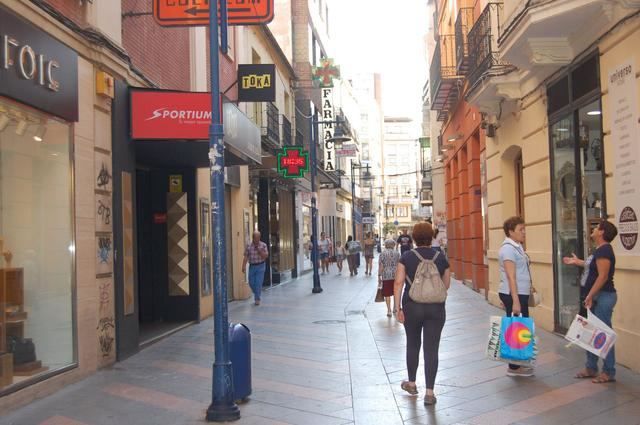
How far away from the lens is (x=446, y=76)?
19047mm

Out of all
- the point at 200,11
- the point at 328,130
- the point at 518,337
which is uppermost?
the point at 328,130

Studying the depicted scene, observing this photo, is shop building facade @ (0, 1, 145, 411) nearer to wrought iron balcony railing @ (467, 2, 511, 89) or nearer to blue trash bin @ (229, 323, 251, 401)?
blue trash bin @ (229, 323, 251, 401)

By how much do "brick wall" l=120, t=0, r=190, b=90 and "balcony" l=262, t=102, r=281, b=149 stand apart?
21.8 ft

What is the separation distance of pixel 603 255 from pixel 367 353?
381 cm

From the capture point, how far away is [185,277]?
12953 millimetres

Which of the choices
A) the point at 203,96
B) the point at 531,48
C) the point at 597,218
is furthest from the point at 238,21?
the point at 597,218

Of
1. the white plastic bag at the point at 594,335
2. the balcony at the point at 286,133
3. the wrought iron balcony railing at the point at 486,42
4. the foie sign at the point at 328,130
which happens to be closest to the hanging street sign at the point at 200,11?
the wrought iron balcony railing at the point at 486,42

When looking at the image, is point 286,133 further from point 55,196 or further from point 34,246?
point 34,246

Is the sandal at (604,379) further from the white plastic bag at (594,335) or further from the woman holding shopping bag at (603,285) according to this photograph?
the white plastic bag at (594,335)

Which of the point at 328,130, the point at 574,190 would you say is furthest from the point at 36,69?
the point at 328,130

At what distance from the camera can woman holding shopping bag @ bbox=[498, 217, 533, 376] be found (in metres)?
7.68

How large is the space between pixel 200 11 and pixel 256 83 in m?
2.46

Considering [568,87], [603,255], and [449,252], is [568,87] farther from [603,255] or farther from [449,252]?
[449,252]

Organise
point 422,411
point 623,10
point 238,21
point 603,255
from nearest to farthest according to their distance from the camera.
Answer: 1. point 422,411
2. point 603,255
3. point 623,10
4. point 238,21
